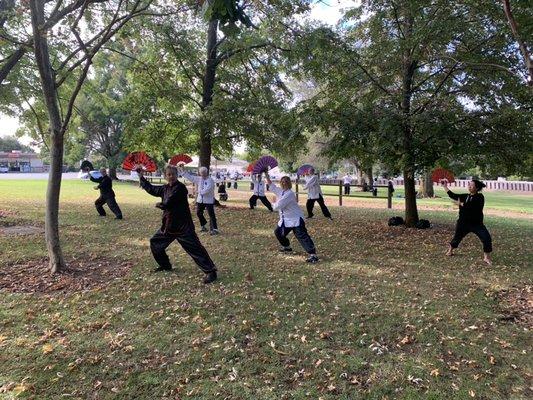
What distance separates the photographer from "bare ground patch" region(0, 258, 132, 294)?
6566mm

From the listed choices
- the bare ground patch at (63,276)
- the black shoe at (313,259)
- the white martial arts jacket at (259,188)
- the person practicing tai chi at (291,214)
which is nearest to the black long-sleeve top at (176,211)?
the bare ground patch at (63,276)

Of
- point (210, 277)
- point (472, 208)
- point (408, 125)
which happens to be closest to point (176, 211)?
point (210, 277)

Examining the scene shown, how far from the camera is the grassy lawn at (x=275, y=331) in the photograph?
12.9 feet

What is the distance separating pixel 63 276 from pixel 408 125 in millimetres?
8304

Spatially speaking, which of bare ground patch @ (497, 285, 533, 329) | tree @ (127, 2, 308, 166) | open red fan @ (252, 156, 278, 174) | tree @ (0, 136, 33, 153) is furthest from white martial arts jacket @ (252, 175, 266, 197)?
tree @ (0, 136, 33, 153)

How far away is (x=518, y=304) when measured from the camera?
6.01 metres

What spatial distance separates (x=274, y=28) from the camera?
15391 millimetres

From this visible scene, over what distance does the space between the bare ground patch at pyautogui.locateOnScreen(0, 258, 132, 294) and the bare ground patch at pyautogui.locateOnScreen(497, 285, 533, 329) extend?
581 centimetres

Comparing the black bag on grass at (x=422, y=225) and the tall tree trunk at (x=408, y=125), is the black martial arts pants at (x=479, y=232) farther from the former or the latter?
the black bag on grass at (x=422, y=225)

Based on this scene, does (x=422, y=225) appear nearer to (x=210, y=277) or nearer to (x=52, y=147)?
(x=210, y=277)

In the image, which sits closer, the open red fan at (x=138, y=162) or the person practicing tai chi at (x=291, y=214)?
the open red fan at (x=138, y=162)

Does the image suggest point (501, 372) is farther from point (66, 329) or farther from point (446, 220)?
point (446, 220)

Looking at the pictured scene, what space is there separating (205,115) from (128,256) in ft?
28.4

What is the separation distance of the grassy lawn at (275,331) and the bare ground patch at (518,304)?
12cm
